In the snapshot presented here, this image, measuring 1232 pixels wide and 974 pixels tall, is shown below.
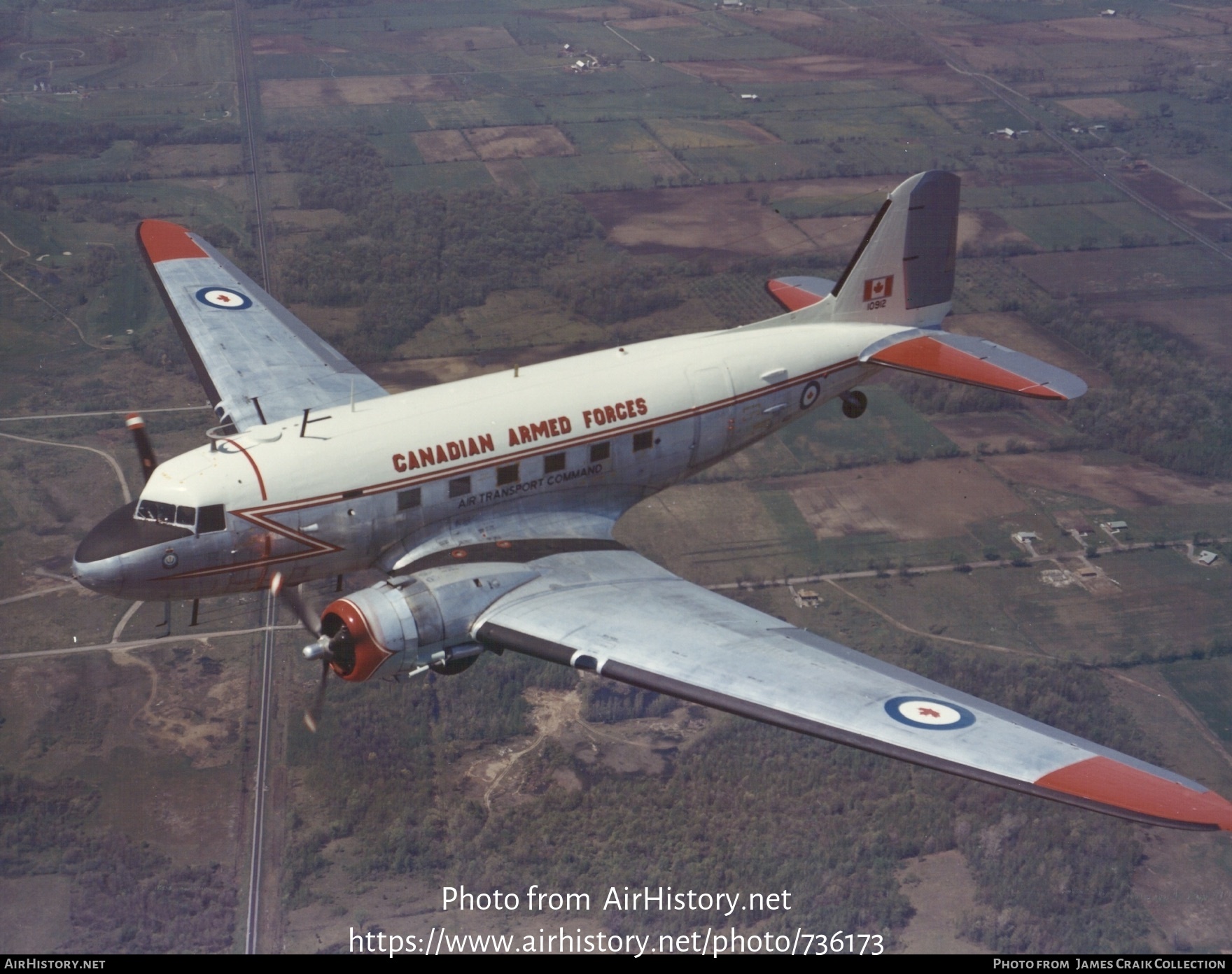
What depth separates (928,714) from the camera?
1249 inches

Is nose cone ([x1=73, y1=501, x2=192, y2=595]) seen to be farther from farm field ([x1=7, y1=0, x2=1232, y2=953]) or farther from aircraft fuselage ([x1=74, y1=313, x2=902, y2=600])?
farm field ([x1=7, y1=0, x2=1232, y2=953])

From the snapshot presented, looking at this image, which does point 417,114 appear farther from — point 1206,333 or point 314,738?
point 314,738

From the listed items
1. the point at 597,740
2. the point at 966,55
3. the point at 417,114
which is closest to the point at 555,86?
the point at 417,114

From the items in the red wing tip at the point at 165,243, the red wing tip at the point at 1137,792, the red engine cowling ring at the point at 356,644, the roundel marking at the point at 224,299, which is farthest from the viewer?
the red wing tip at the point at 165,243

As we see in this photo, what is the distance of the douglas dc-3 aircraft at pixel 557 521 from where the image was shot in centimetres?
3164

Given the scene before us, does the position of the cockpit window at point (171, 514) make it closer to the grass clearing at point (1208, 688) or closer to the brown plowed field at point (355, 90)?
the grass clearing at point (1208, 688)

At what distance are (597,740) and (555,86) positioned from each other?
334 feet

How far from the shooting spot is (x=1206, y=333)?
99500 millimetres

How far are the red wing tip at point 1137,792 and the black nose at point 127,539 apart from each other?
77.1 ft

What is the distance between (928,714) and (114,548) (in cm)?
2230

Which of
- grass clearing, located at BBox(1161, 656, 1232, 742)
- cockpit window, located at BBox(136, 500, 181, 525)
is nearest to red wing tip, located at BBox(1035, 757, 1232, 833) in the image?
cockpit window, located at BBox(136, 500, 181, 525)

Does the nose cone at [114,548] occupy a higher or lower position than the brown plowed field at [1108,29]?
lower

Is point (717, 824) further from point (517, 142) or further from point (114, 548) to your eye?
point (517, 142)

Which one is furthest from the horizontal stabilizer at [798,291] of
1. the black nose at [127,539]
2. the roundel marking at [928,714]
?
the black nose at [127,539]
